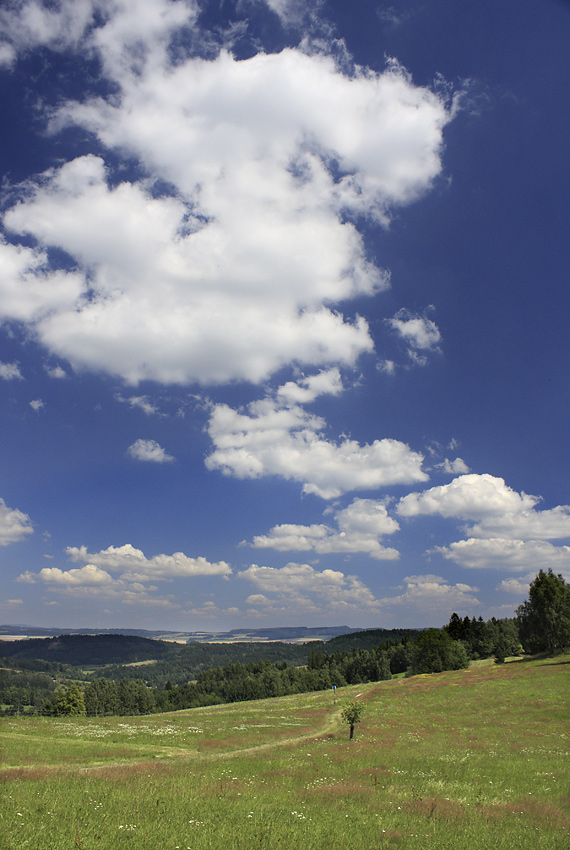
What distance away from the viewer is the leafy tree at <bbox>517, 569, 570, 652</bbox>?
296 feet

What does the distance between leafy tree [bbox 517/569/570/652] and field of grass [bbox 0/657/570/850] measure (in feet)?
170

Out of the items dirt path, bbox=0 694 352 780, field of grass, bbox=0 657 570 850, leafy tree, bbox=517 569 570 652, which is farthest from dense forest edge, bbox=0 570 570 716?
dirt path, bbox=0 694 352 780

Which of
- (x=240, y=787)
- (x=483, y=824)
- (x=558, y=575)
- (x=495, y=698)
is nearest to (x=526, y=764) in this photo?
(x=483, y=824)

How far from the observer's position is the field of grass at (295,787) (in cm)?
1217

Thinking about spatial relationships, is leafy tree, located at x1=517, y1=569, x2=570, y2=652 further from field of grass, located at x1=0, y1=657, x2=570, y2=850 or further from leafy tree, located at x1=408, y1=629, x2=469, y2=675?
field of grass, located at x1=0, y1=657, x2=570, y2=850

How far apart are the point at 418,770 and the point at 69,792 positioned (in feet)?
60.1

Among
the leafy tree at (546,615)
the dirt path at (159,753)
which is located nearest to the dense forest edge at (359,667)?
the leafy tree at (546,615)

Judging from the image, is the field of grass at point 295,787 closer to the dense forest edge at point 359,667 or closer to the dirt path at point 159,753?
the dirt path at point 159,753

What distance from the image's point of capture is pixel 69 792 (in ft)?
54.2

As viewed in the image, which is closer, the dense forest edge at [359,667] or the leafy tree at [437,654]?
the dense forest edge at [359,667]

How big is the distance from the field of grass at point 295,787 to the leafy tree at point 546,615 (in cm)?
5171

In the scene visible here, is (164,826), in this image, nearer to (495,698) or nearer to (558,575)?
(495,698)

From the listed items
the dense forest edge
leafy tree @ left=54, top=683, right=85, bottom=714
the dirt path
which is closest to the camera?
the dirt path

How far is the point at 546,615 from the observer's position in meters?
91.8
